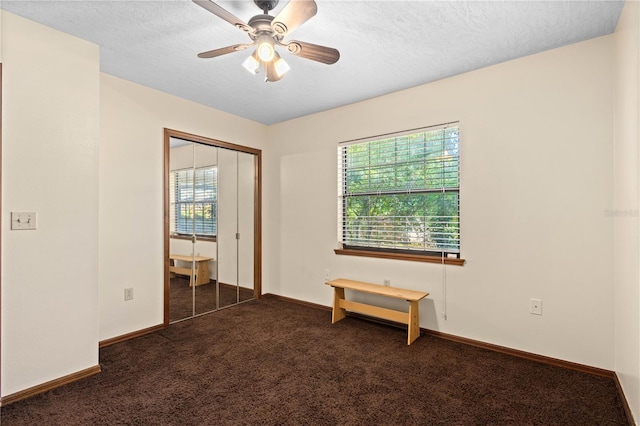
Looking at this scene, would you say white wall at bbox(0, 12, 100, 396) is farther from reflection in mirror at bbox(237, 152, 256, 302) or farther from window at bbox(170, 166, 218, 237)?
reflection in mirror at bbox(237, 152, 256, 302)

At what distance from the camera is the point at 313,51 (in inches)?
80.2

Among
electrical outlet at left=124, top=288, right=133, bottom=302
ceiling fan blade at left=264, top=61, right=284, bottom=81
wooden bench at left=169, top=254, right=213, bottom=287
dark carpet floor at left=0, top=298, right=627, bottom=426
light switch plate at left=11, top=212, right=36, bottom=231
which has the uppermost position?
ceiling fan blade at left=264, top=61, right=284, bottom=81

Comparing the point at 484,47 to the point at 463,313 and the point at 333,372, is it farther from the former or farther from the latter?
the point at 333,372

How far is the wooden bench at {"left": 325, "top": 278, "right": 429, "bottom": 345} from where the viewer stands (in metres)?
3.06

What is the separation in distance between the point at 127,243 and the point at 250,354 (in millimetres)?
1645

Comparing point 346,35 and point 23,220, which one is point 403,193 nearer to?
point 346,35

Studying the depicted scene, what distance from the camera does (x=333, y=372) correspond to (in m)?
2.50

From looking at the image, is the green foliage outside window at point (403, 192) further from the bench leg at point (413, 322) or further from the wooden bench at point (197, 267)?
the wooden bench at point (197, 267)

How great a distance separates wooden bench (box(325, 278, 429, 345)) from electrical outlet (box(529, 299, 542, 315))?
86cm

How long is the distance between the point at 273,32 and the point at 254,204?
2.89 meters

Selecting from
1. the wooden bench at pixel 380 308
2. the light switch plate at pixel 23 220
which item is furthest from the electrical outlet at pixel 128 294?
the wooden bench at pixel 380 308

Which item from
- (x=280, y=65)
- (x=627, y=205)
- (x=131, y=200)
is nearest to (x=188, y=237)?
(x=131, y=200)

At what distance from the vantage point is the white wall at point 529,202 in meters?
2.44

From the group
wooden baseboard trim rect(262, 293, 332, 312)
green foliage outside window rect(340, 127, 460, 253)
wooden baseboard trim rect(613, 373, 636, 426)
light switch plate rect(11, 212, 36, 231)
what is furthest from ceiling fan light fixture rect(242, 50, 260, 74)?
wooden baseboard trim rect(613, 373, 636, 426)
